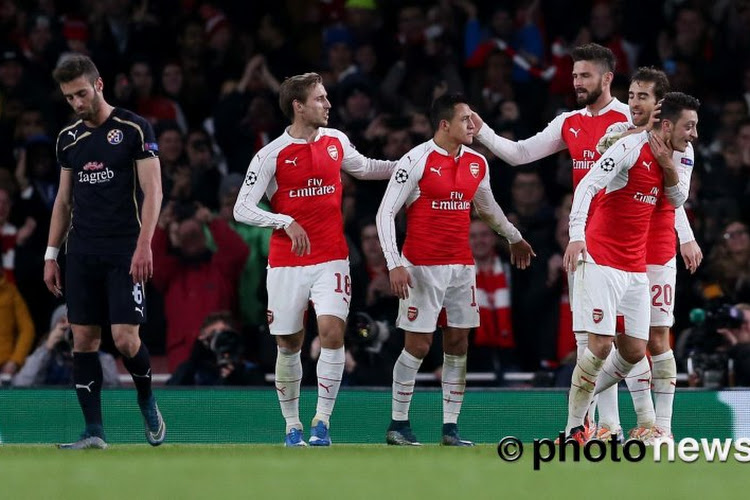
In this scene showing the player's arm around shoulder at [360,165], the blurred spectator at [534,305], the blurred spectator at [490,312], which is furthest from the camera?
the blurred spectator at [534,305]

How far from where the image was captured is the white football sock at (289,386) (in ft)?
38.8

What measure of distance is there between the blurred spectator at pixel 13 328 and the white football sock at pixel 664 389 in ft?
19.5

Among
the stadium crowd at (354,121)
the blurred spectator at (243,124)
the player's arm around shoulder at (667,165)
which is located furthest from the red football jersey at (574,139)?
the blurred spectator at (243,124)

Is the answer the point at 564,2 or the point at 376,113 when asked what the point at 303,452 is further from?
the point at 564,2

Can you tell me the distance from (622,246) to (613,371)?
864 millimetres

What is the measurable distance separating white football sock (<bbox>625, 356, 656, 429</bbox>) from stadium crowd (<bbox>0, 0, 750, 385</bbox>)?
229cm

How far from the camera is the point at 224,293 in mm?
15125

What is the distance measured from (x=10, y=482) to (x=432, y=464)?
2403mm

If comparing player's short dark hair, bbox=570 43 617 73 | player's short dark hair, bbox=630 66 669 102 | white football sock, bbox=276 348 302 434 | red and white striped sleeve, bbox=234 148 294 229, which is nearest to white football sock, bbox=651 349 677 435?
player's short dark hair, bbox=630 66 669 102

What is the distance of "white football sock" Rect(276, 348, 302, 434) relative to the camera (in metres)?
11.8

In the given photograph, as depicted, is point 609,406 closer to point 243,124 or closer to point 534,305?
point 534,305

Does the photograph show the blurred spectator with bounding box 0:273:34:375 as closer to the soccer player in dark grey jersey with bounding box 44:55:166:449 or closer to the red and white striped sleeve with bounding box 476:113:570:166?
the soccer player in dark grey jersey with bounding box 44:55:166:449

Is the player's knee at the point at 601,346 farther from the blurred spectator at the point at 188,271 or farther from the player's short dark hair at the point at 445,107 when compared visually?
the blurred spectator at the point at 188,271

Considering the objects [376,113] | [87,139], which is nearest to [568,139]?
[87,139]
